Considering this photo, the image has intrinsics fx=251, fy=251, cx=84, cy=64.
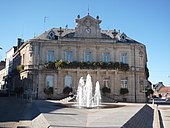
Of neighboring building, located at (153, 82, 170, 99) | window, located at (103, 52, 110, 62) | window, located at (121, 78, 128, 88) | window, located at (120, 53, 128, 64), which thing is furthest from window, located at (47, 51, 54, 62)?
neighboring building, located at (153, 82, 170, 99)

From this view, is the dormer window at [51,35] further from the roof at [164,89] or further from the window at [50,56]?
the roof at [164,89]

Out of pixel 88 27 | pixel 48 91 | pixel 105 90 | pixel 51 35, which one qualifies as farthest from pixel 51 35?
pixel 105 90

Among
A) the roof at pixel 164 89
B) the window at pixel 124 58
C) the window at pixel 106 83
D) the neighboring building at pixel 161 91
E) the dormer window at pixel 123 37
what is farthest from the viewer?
the roof at pixel 164 89

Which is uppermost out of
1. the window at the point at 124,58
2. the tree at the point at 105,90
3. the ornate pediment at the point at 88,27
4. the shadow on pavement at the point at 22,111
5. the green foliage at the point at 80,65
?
the ornate pediment at the point at 88,27

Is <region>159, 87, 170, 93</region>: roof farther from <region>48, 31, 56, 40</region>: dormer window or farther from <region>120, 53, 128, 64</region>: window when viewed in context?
<region>48, 31, 56, 40</region>: dormer window

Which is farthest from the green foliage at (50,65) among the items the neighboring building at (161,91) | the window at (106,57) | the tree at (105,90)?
the neighboring building at (161,91)

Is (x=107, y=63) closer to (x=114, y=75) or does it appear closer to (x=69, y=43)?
(x=114, y=75)

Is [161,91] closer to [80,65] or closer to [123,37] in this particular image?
[123,37]

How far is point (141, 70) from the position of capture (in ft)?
120

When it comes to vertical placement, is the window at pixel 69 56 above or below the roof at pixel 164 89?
above

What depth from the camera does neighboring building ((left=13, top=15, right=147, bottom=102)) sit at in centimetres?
3522

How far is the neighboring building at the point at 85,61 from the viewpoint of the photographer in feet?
116

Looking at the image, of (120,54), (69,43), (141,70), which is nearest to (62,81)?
(69,43)

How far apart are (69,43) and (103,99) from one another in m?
9.74
